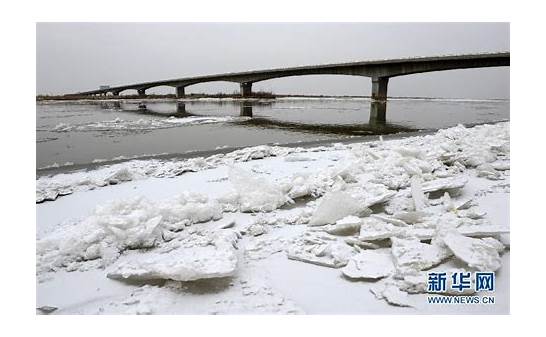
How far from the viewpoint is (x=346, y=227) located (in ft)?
7.18

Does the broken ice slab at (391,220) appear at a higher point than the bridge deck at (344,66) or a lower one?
lower

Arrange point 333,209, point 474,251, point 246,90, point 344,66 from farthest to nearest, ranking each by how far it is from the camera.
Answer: point 246,90 → point 344,66 → point 333,209 → point 474,251

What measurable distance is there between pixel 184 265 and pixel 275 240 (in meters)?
0.63

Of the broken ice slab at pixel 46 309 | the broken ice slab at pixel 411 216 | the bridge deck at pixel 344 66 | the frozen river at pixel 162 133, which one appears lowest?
the broken ice slab at pixel 46 309

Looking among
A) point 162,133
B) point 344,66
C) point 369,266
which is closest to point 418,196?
point 369,266

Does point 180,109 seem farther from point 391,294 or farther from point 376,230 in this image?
point 391,294

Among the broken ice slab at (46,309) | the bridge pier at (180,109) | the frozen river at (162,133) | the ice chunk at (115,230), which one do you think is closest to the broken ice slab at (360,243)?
the ice chunk at (115,230)

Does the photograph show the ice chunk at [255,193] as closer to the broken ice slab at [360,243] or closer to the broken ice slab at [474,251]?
the broken ice slab at [360,243]

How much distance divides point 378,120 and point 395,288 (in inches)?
350

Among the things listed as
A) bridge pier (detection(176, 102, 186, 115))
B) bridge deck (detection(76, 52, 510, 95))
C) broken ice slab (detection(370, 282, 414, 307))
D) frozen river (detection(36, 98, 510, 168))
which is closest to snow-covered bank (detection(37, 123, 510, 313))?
broken ice slab (detection(370, 282, 414, 307))

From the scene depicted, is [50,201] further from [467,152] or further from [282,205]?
[467,152]

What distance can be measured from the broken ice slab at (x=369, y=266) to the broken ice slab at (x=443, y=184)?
903mm

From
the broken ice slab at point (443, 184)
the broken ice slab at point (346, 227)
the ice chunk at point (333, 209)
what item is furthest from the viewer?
the broken ice slab at point (443, 184)

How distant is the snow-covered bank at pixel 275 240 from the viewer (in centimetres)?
173
